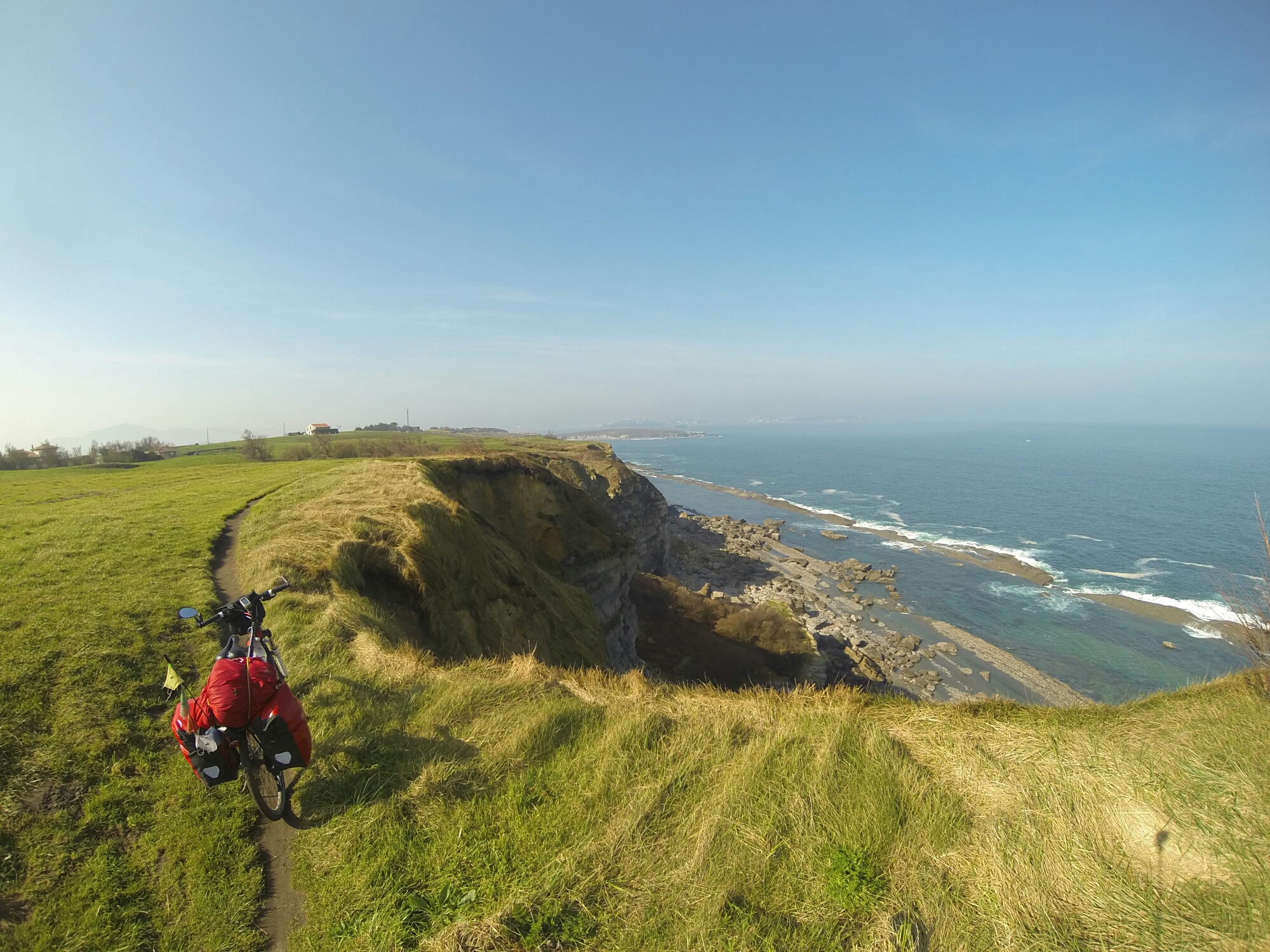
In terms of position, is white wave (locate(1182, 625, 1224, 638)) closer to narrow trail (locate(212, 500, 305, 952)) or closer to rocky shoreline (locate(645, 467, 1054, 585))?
rocky shoreline (locate(645, 467, 1054, 585))

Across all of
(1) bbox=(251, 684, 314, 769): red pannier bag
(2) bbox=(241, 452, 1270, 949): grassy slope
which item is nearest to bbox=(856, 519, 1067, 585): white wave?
(2) bbox=(241, 452, 1270, 949): grassy slope

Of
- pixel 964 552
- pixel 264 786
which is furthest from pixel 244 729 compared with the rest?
pixel 964 552

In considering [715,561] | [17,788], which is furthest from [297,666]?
[715,561]

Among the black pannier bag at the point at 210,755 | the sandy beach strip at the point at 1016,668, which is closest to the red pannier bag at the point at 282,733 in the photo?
the black pannier bag at the point at 210,755

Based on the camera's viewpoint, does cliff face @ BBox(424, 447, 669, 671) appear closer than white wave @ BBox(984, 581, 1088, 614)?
Yes

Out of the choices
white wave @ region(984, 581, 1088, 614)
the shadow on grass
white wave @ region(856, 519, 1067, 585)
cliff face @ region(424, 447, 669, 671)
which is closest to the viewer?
the shadow on grass

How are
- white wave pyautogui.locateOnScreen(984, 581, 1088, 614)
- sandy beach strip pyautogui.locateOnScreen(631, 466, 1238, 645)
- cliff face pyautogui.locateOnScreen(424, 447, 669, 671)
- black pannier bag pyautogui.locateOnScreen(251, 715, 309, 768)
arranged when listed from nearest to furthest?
black pannier bag pyautogui.locateOnScreen(251, 715, 309, 768)
cliff face pyautogui.locateOnScreen(424, 447, 669, 671)
sandy beach strip pyautogui.locateOnScreen(631, 466, 1238, 645)
white wave pyautogui.locateOnScreen(984, 581, 1088, 614)

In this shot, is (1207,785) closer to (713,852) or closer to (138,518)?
(713,852)
